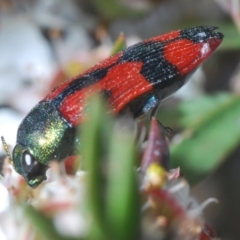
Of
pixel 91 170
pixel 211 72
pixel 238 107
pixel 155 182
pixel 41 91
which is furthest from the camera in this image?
pixel 211 72

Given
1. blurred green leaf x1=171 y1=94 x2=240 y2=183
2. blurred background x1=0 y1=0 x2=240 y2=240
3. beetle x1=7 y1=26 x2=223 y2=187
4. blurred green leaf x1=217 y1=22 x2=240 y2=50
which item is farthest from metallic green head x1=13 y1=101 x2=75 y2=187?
blurred green leaf x1=217 y1=22 x2=240 y2=50

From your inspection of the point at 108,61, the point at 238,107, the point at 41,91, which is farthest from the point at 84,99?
the point at 41,91

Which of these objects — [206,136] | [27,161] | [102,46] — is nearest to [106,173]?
[27,161]

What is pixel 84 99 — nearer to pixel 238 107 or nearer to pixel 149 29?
pixel 238 107

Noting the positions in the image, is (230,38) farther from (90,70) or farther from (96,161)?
(96,161)

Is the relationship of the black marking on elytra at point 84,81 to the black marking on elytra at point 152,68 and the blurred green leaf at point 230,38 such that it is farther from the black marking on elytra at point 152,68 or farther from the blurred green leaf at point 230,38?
the blurred green leaf at point 230,38

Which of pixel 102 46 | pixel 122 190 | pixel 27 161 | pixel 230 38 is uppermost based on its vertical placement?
pixel 102 46
